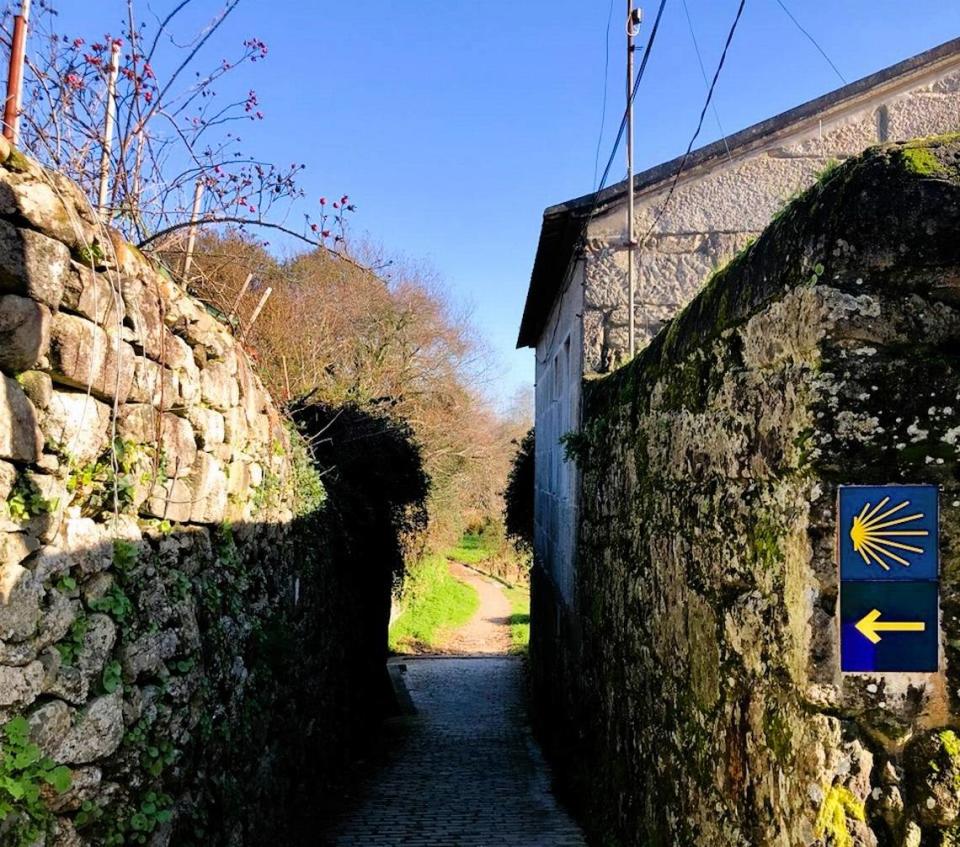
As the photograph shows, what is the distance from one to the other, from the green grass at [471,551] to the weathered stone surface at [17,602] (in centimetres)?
2820

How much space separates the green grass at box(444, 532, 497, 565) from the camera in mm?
30970

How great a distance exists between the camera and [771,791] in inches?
92.7

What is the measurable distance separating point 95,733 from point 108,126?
2851 millimetres

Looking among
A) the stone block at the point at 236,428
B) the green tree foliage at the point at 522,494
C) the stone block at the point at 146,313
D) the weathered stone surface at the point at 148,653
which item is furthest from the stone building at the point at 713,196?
the green tree foliage at the point at 522,494

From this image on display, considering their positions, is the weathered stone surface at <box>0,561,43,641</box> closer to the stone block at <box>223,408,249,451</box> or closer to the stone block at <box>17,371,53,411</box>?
the stone block at <box>17,371,53,411</box>

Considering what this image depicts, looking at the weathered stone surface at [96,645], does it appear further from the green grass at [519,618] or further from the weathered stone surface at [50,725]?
the green grass at [519,618]

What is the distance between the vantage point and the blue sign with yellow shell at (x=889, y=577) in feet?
6.75

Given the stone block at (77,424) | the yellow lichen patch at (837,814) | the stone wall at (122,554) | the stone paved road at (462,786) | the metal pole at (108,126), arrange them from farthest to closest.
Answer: the stone paved road at (462,786)
the metal pole at (108,126)
the stone block at (77,424)
the stone wall at (122,554)
the yellow lichen patch at (837,814)

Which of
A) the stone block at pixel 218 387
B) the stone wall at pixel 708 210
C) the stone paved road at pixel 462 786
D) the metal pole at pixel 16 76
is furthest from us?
the stone wall at pixel 708 210

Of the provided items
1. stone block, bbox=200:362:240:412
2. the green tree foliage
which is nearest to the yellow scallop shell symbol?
stone block, bbox=200:362:240:412

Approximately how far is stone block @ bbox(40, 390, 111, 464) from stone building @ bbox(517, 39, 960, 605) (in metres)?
5.01

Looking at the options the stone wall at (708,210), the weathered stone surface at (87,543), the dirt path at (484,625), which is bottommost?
the dirt path at (484,625)

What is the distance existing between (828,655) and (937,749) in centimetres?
32

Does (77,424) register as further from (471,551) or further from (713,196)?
(471,551)
